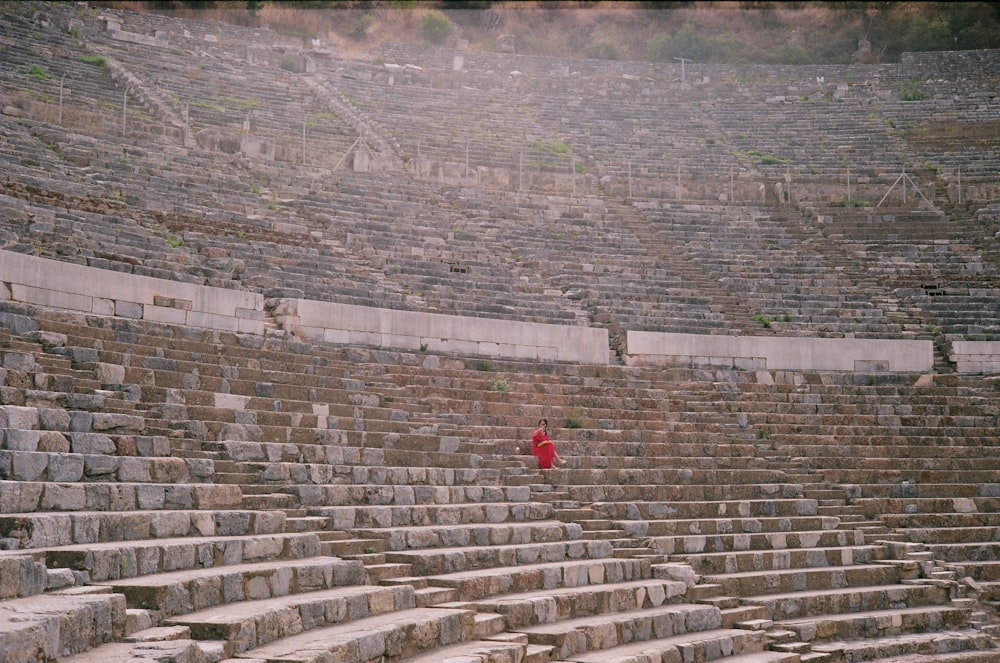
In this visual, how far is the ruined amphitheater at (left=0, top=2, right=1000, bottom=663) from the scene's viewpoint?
27.6 feet

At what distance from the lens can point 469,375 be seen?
53.6 feet

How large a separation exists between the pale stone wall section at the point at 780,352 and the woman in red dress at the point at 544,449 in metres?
5.64

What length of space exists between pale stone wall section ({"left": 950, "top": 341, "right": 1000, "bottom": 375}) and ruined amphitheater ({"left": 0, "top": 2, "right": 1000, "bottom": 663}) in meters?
0.07

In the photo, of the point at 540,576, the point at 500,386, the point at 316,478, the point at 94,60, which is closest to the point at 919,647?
the point at 540,576

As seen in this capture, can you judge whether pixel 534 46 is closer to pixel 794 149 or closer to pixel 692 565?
pixel 794 149

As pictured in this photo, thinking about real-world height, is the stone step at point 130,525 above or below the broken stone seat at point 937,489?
above

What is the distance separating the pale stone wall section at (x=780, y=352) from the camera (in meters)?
19.4

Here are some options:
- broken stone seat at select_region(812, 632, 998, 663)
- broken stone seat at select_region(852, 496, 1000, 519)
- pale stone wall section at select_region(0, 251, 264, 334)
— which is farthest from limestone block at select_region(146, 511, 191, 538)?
broken stone seat at select_region(852, 496, 1000, 519)

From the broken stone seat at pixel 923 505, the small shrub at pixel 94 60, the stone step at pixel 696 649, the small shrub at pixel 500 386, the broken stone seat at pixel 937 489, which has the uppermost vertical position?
the small shrub at pixel 94 60

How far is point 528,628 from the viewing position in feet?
30.4

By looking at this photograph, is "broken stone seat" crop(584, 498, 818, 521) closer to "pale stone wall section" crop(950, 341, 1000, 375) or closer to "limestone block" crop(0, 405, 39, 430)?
"limestone block" crop(0, 405, 39, 430)

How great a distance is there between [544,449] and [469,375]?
119 inches

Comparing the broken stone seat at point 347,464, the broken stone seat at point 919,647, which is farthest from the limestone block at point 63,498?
the broken stone seat at point 919,647

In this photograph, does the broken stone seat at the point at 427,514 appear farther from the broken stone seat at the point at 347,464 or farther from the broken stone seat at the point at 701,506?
the broken stone seat at the point at 701,506
